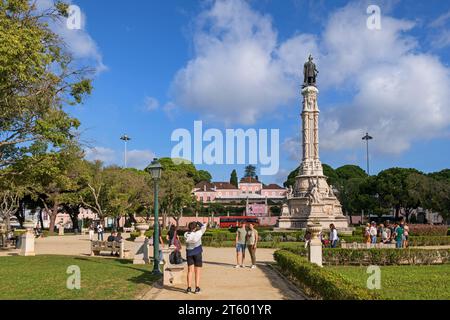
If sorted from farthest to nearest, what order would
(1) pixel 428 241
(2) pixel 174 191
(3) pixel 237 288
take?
(2) pixel 174 191, (1) pixel 428 241, (3) pixel 237 288

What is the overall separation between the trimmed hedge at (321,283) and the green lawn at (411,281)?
118 centimetres

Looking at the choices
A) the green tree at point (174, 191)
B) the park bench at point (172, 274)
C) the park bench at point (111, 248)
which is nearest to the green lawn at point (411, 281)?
the park bench at point (172, 274)

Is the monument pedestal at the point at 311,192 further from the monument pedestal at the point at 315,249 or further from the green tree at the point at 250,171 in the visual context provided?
the green tree at the point at 250,171

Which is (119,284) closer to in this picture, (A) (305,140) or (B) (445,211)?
(A) (305,140)

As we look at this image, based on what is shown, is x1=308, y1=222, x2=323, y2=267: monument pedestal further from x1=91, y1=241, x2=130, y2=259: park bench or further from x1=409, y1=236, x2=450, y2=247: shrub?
x1=409, y1=236, x2=450, y2=247: shrub

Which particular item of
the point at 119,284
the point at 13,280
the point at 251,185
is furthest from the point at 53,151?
the point at 251,185

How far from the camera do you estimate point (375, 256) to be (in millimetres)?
18859

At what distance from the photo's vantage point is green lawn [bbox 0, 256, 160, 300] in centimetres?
1062

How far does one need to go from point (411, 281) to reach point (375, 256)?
17.0ft

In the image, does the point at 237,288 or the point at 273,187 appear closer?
the point at 237,288

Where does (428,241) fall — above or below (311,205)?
below

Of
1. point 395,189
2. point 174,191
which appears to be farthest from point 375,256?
point 395,189

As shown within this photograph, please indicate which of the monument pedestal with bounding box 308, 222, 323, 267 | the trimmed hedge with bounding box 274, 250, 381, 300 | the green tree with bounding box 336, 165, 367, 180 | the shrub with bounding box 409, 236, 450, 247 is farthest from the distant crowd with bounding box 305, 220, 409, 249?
the green tree with bounding box 336, 165, 367, 180

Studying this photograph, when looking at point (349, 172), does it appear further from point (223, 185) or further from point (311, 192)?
point (311, 192)
